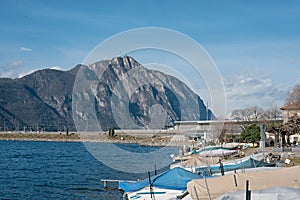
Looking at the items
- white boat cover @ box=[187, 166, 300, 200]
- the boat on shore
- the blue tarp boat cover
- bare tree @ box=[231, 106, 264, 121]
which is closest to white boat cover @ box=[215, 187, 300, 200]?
white boat cover @ box=[187, 166, 300, 200]

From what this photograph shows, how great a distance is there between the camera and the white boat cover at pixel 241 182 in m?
16.8

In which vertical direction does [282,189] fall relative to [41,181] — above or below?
above

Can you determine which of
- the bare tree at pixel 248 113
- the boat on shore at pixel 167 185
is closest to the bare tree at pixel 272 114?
the bare tree at pixel 248 113

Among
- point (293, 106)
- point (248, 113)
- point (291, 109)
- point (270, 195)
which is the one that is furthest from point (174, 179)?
point (248, 113)

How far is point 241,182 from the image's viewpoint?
18109 mm

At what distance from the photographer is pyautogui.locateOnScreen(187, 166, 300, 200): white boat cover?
55.1 ft

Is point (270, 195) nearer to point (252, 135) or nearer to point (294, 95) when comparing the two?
point (252, 135)

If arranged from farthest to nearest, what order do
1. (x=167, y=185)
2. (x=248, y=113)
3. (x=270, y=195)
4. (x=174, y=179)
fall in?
(x=248, y=113) → (x=174, y=179) → (x=167, y=185) → (x=270, y=195)

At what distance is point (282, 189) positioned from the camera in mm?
13188

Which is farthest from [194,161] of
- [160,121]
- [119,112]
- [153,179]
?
[160,121]

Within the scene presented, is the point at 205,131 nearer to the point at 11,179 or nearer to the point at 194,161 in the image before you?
the point at 11,179

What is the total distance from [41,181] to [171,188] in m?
25.9

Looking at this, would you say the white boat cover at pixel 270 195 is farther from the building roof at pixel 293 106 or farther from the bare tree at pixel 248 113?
the bare tree at pixel 248 113

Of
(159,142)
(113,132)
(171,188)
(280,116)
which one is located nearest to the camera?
(171,188)
